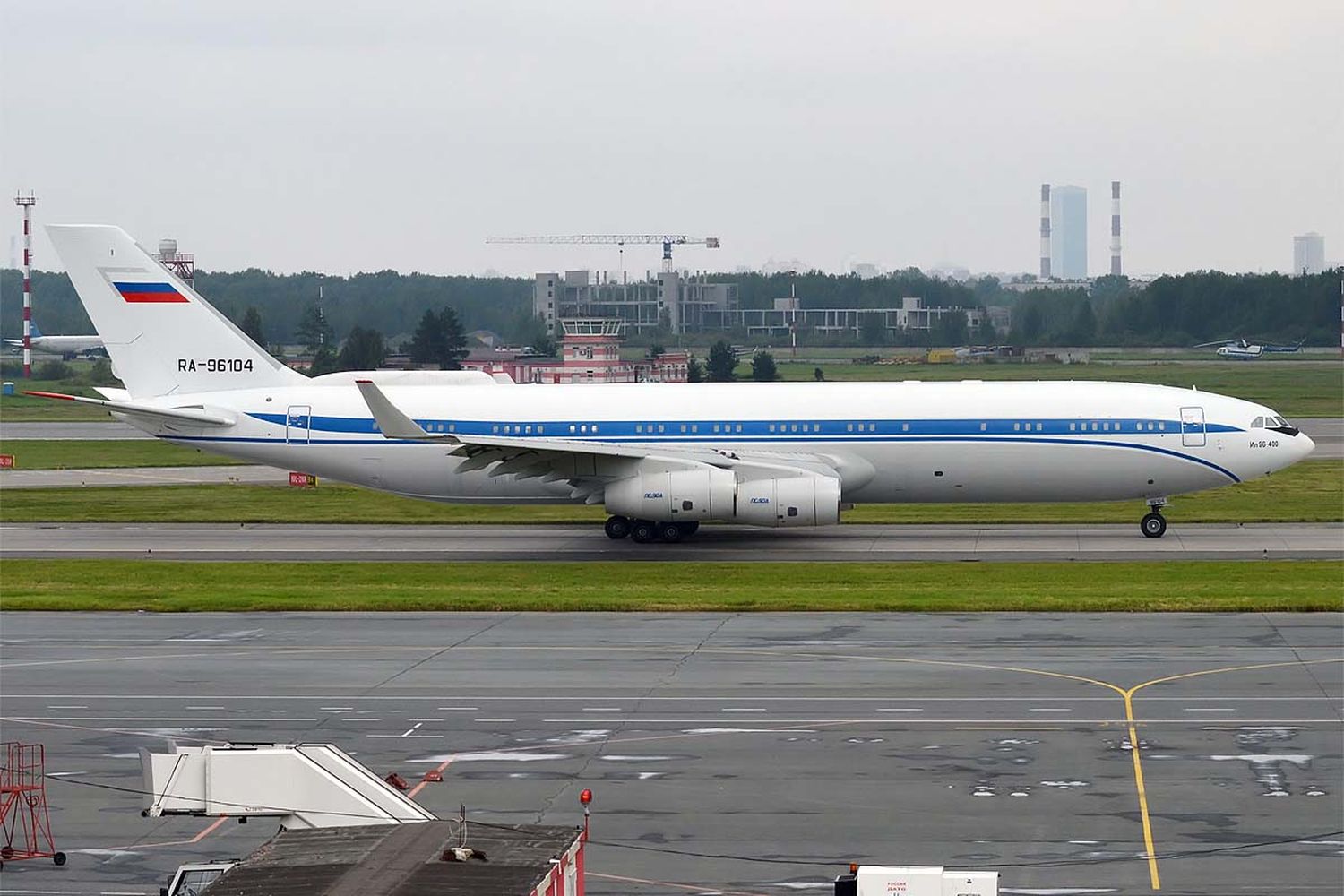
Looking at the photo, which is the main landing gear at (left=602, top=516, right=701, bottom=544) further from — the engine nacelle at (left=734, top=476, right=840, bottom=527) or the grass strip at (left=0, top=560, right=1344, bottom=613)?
the grass strip at (left=0, top=560, right=1344, bottom=613)

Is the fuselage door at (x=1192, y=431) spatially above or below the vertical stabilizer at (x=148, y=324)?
below

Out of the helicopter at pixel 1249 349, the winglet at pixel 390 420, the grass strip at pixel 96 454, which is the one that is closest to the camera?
the winglet at pixel 390 420

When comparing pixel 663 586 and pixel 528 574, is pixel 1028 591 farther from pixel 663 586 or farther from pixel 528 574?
pixel 528 574

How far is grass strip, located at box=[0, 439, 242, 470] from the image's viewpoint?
75750 mm

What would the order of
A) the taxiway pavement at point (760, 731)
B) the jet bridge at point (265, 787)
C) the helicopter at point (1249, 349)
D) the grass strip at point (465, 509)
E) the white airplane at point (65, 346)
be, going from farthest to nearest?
the white airplane at point (65, 346)
the helicopter at point (1249, 349)
the grass strip at point (465, 509)
the taxiway pavement at point (760, 731)
the jet bridge at point (265, 787)

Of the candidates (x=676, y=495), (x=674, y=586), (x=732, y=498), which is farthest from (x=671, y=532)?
(x=674, y=586)

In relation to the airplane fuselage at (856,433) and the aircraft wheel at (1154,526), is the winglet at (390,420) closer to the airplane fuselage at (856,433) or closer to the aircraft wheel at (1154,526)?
the airplane fuselage at (856,433)

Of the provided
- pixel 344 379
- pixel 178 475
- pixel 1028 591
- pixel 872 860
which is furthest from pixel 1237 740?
pixel 178 475

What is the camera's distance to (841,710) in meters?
26.7

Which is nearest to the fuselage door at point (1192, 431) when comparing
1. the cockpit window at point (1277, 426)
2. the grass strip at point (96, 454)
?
the cockpit window at point (1277, 426)

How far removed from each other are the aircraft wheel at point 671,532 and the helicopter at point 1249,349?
11206 centimetres

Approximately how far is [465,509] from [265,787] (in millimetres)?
43013

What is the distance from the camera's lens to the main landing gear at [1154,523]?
1890 inches

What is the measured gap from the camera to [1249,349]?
152 metres
